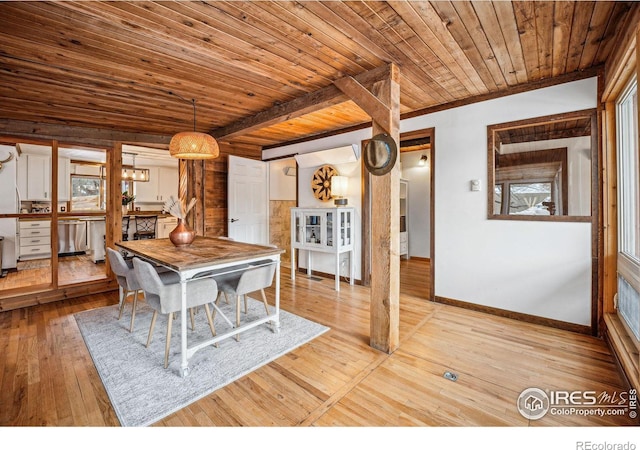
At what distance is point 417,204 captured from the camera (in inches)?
251

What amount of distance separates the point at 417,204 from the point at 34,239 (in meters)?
7.53

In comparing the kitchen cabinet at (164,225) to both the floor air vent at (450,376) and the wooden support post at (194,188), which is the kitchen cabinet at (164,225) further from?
the floor air vent at (450,376)

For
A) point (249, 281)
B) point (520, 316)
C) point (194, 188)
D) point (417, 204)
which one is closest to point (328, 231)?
point (249, 281)

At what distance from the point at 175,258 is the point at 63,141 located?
3100 mm

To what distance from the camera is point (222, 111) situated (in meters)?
3.64

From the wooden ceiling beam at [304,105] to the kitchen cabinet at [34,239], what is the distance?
14.1 ft

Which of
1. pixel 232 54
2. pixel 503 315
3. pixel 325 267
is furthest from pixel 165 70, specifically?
pixel 503 315

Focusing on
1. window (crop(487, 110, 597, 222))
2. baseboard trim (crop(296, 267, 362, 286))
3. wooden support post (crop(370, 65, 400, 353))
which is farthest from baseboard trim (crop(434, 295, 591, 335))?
wooden support post (crop(370, 65, 400, 353))

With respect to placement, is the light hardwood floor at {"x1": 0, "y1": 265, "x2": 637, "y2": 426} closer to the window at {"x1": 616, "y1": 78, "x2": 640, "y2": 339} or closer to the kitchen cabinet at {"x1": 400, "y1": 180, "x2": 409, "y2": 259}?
the window at {"x1": 616, "y1": 78, "x2": 640, "y2": 339}

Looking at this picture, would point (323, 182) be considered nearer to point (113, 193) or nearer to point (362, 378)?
point (113, 193)

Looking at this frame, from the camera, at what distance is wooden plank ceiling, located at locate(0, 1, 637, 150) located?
69.0 inches

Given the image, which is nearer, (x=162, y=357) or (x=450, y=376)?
(x=450, y=376)

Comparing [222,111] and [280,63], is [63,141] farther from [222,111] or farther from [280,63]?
[280,63]

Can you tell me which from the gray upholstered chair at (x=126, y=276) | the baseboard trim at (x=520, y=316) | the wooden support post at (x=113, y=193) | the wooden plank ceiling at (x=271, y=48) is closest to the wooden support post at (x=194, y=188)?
the wooden support post at (x=113, y=193)
